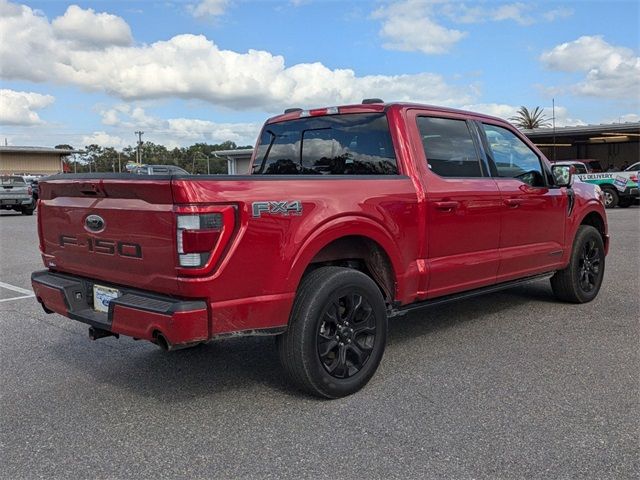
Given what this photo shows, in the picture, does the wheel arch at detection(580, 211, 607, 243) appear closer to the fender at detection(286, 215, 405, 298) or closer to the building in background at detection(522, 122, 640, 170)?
the fender at detection(286, 215, 405, 298)

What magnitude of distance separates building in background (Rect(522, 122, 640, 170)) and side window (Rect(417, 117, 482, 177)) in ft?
85.0

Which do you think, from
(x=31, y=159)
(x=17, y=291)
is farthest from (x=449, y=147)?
(x=31, y=159)

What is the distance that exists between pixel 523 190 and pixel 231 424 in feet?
11.0

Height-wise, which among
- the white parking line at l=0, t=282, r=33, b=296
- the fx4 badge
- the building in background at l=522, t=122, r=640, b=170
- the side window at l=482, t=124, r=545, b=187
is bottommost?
the white parking line at l=0, t=282, r=33, b=296

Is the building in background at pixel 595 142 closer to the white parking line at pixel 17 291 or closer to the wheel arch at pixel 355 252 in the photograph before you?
the white parking line at pixel 17 291

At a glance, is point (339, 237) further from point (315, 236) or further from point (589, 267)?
point (589, 267)

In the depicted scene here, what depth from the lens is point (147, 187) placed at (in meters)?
3.28

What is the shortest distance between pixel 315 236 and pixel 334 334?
664 millimetres

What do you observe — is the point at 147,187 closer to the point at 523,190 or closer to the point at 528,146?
the point at 523,190

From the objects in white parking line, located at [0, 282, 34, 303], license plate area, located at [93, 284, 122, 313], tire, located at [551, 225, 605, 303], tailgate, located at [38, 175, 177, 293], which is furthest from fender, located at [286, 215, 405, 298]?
white parking line, located at [0, 282, 34, 303]

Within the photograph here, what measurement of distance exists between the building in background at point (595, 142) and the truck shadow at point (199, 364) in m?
26.0

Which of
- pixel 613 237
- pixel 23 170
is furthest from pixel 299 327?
pixel 23 170

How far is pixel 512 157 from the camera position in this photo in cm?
545

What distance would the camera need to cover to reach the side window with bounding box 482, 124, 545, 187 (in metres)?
5.27
